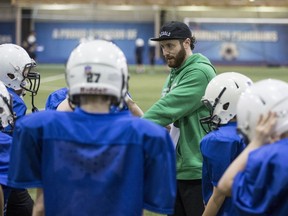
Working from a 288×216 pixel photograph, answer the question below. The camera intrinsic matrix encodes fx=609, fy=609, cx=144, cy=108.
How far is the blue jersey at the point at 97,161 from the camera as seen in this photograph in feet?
8.18

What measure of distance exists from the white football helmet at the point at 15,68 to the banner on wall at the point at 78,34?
30141mm

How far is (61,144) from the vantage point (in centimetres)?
253

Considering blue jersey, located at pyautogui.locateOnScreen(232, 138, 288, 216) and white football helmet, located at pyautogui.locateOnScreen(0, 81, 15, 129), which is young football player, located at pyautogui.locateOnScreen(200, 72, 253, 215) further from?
white football helmet, located at pyautogui.locateOnScreen(0, 81, 15, 129)

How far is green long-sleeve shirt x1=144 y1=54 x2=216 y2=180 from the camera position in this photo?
4223 mm

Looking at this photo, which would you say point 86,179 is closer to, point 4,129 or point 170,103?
point 4,129

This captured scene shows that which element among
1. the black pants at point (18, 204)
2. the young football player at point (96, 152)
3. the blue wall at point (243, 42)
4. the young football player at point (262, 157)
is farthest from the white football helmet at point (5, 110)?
the blue wall at point (243, 42)

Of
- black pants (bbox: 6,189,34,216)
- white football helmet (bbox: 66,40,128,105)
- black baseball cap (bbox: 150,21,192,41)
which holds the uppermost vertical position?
black baseball cap (bbox: 150,21,192,41)

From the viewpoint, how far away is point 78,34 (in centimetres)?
3484

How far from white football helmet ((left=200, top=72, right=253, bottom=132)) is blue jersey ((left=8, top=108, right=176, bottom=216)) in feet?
3.29

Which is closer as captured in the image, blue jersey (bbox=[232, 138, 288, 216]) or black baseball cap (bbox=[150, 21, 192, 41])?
blue jersey (bbox=[232, 138, 288, 216])

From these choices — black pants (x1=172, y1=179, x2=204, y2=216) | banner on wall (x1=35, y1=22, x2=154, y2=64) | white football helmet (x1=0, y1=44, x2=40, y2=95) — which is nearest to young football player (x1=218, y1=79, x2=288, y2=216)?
black pants (x1=172, y1=179, x2=204, y2=216)

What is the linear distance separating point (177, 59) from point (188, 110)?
45 cm

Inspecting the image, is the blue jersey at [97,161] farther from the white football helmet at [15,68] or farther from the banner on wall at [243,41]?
the banner on wall at [243,41]

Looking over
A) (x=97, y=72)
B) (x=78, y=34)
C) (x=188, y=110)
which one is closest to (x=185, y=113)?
(x=188, y=110)
